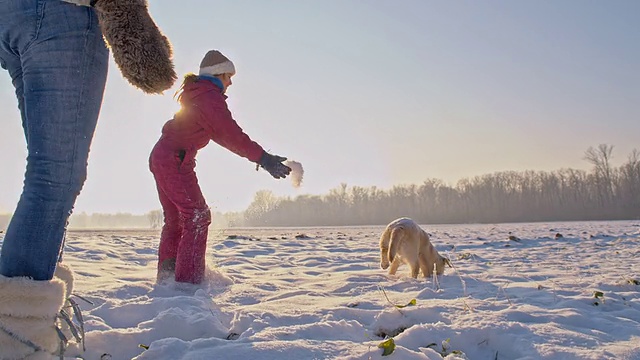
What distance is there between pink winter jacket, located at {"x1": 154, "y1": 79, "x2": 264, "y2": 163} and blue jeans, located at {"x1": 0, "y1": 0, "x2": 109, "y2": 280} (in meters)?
1.91

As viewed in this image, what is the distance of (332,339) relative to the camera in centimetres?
203

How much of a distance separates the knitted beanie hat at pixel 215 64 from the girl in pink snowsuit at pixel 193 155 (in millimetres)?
86

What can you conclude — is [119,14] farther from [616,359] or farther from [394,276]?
[394,276]

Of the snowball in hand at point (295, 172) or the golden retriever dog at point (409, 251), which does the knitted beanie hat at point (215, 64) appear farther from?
the golden retriever dog at point (409, 251)

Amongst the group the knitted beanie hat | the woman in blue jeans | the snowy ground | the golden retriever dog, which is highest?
the knitted beanie hat

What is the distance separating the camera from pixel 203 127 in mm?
3658

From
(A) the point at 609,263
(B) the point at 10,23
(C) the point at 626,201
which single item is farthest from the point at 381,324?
(C) the point at 626,201

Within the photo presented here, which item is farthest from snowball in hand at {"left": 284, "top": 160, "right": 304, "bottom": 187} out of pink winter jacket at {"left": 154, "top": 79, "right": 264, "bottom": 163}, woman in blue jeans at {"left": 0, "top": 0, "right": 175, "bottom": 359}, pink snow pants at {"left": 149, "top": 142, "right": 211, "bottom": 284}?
woman in blue jeans at {"left": 0, "top": 0, "right": 175, "bottom": 359}

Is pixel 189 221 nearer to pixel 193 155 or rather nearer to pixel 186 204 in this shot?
pixel 186 204

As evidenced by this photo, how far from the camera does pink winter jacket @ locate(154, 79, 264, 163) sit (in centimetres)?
355

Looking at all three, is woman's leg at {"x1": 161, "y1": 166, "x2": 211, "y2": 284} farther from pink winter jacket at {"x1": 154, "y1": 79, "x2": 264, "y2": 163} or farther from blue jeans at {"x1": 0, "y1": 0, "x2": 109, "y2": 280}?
blue jeans at {"x1": 0, "y1": 0, "x2": 109, "y2": 280}

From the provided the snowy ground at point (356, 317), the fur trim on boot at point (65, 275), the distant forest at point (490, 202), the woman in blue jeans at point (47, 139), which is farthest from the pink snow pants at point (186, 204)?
the distant forest at point (490, 202)

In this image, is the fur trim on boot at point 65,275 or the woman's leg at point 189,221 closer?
the fur trim on boot at point 65,275

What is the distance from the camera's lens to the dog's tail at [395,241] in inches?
197
